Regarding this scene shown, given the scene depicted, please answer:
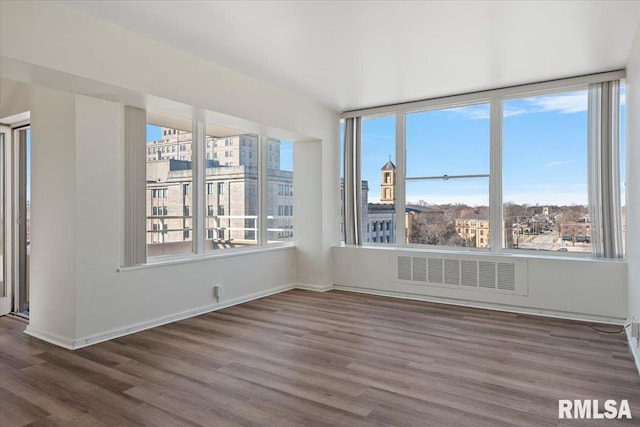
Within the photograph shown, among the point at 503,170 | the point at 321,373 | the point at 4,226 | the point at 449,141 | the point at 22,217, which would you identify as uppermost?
the point at 449,141

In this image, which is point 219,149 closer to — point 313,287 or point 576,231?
point 313,287

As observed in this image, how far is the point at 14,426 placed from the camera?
91.7 inches

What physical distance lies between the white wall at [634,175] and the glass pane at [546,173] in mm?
628

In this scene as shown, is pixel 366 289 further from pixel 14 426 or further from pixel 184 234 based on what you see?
pixel 14 426

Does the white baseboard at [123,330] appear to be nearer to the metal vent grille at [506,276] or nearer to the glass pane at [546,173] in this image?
the metal vent grille at [506,276]

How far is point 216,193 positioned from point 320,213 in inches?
62.2

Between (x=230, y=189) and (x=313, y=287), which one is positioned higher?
(x=230, y=189)

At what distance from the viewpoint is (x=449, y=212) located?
5566mm

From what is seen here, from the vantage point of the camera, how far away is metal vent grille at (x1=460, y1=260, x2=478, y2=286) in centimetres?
514

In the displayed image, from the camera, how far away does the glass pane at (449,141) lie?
535cm

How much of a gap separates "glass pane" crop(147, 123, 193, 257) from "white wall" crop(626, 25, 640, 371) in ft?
14.3

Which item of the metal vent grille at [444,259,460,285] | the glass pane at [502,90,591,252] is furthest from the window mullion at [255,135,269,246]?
the glass pane at [502,90,591,252]

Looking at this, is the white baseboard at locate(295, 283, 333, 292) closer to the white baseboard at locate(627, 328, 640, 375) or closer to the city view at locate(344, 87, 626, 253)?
the city view at locate(344, 87, 626, 253)

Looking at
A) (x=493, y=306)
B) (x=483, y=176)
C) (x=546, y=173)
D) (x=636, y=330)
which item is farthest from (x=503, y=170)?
(x=636, y=330)
